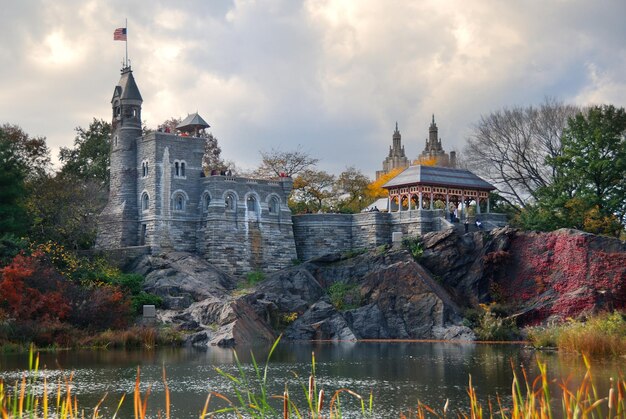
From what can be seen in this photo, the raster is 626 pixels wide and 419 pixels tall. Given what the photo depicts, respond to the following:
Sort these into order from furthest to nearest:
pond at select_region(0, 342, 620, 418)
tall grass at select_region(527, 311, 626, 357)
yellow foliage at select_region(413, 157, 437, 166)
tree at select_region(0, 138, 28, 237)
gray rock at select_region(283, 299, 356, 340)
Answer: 1. yellow foliage at select_region(413, 157, 437, 166)
2. tree at select_region(0, 138, 28, 237)
3. gray rock at select_region(283, 299, 356, 340)
4. tall grass at select_region(527, 311, 626, 357)
5. pond at select_region(0, 342, 620, 418)

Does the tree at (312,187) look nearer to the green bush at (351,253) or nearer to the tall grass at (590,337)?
the green bush at (351,253)

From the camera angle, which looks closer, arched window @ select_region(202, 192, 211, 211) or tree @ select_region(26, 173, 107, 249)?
tree @ select_region(26, 173, 107, 249)

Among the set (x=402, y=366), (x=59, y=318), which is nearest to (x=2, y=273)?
(x=59, y=318)

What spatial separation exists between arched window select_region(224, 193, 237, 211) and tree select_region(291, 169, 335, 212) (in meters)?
15.8

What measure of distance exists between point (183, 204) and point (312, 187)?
62.4 feet

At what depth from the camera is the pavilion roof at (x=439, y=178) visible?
58.4 metres

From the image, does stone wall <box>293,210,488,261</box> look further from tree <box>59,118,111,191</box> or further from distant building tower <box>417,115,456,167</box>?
distant building tower <box>417,115,456,167</box>

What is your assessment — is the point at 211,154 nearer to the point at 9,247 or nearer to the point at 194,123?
the point at 194,123

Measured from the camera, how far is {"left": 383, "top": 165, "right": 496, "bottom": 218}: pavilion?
5841cm

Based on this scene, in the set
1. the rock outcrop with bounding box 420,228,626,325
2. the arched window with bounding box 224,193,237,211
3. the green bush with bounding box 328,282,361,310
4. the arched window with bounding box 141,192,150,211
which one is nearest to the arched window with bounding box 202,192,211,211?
the arched window with bounding box 224,193,237,211

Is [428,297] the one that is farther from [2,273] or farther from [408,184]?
[2,273]

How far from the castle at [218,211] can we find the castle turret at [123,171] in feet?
0.21

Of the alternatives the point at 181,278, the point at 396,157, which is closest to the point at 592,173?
the point at 181,278

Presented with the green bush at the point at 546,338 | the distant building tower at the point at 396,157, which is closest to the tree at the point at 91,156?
the green bush at the point at 546,338
